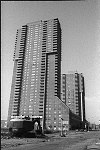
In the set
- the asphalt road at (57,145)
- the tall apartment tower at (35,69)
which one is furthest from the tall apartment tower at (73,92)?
the asphalt road at (57,145)

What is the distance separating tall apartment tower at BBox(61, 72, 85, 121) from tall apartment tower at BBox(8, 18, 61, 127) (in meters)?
32.3

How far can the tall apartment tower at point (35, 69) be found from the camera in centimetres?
13738

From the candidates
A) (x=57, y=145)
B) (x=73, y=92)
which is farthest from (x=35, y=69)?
(x=57, y=145)

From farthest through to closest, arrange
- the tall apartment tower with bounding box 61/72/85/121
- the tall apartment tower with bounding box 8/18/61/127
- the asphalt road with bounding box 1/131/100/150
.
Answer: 1. the tall apartment tower with bounding box 61/72/85/121
2. the tall apartment tower with bounding box 8/18/61/127
3. the asphalt road with bounding box 1/131/100/150

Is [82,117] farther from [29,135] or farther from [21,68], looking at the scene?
[29,135]

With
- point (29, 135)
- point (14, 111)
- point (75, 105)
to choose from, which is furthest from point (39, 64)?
point (29, 135)

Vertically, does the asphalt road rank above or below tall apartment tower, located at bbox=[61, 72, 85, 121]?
below

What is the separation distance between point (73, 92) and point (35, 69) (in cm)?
4649

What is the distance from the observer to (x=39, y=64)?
5896 inches

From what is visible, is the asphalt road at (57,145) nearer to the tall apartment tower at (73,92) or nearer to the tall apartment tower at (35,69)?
the tall apartment tower at (35,69)

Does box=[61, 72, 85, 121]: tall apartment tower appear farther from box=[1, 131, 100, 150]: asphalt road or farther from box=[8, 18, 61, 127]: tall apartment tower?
box=[1, 131, 100, 150]: asphalt road

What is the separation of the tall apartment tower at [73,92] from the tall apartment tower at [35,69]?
32274mm

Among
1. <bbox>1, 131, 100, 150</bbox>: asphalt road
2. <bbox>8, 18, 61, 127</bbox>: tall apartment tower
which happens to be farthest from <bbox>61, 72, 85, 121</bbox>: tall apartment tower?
<bbox>1, 131, 100, 150</bbox>: asphalt road

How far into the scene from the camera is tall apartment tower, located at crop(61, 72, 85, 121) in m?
170
